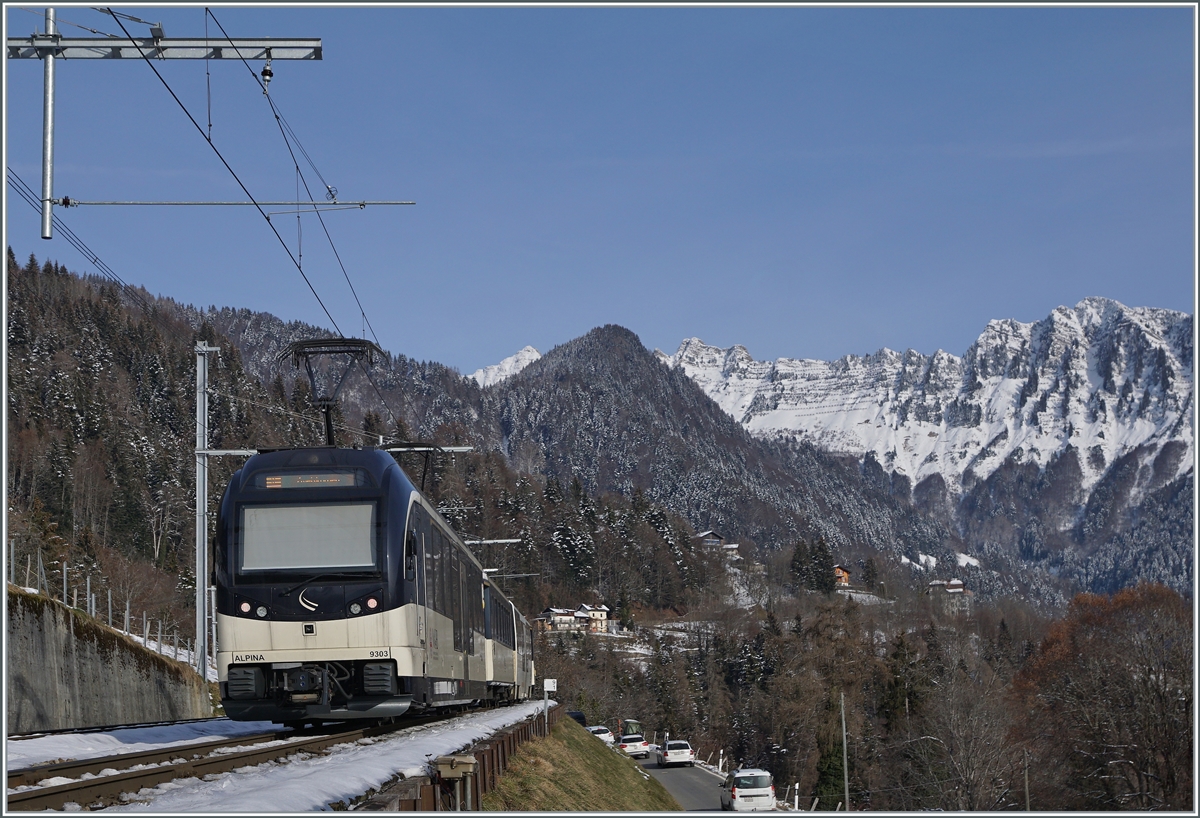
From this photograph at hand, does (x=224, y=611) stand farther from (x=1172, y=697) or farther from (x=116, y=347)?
(x=116, y=347)

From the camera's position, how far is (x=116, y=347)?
481 feet

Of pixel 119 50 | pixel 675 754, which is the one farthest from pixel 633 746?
pixel 119 50

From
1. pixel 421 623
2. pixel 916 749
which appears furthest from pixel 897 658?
pixel 421 623

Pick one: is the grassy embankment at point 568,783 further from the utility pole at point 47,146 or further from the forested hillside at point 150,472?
the forested hillside at point 150,472

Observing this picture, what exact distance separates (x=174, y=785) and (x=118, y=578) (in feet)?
229

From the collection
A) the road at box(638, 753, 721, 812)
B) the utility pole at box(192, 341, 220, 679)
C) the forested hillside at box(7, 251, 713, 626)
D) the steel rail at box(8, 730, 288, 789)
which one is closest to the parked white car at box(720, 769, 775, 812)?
the road at box(638, 753, 721, 812)

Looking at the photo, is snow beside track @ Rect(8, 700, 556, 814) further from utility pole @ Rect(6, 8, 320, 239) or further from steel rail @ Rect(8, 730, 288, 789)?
utility pole @ Rect(6, 8, 320, 239)

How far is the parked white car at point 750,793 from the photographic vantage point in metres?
39.3

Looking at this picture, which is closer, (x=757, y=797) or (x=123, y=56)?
(x=123, y=56)

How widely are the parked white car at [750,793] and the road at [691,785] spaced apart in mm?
4216

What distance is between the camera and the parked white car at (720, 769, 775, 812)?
129 ft

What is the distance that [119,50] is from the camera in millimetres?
15734

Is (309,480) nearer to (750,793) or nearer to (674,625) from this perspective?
(750,793)

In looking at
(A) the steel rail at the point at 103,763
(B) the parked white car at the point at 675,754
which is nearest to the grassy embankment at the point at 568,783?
(A) the steel rail at the point at 103,763
